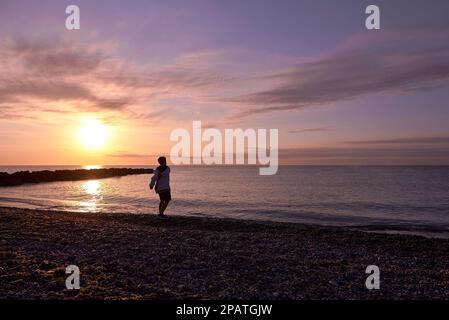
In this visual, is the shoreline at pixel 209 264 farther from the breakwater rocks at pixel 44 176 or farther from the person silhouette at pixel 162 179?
the breakwater rocks at pixel 44 176

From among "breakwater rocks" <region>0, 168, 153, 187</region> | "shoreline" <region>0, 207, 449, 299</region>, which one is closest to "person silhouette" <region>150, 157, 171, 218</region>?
"shoreline" <region>0, 207, 449, 299</region>

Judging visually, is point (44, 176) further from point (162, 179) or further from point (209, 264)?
point (209, 264)

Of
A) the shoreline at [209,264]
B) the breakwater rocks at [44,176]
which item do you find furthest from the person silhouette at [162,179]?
the breakwater rocks at [44,176]

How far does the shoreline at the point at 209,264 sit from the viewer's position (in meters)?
7.89

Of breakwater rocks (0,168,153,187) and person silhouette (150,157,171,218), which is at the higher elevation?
person silhouette (150,157,171,218)

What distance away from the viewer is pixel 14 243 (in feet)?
39.9

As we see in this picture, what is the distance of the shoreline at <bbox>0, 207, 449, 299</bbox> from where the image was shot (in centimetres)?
789

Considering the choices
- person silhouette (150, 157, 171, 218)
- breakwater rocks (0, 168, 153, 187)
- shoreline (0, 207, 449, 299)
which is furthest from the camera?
breakwater rocks (0, 168, 153, 187)

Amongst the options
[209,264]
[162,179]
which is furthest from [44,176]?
[209,264]

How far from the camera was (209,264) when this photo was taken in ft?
32.9

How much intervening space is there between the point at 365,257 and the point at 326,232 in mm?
5799

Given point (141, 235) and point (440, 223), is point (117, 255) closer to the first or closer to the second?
point (141, 235)

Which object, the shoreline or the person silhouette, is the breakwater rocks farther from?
the shoreline
